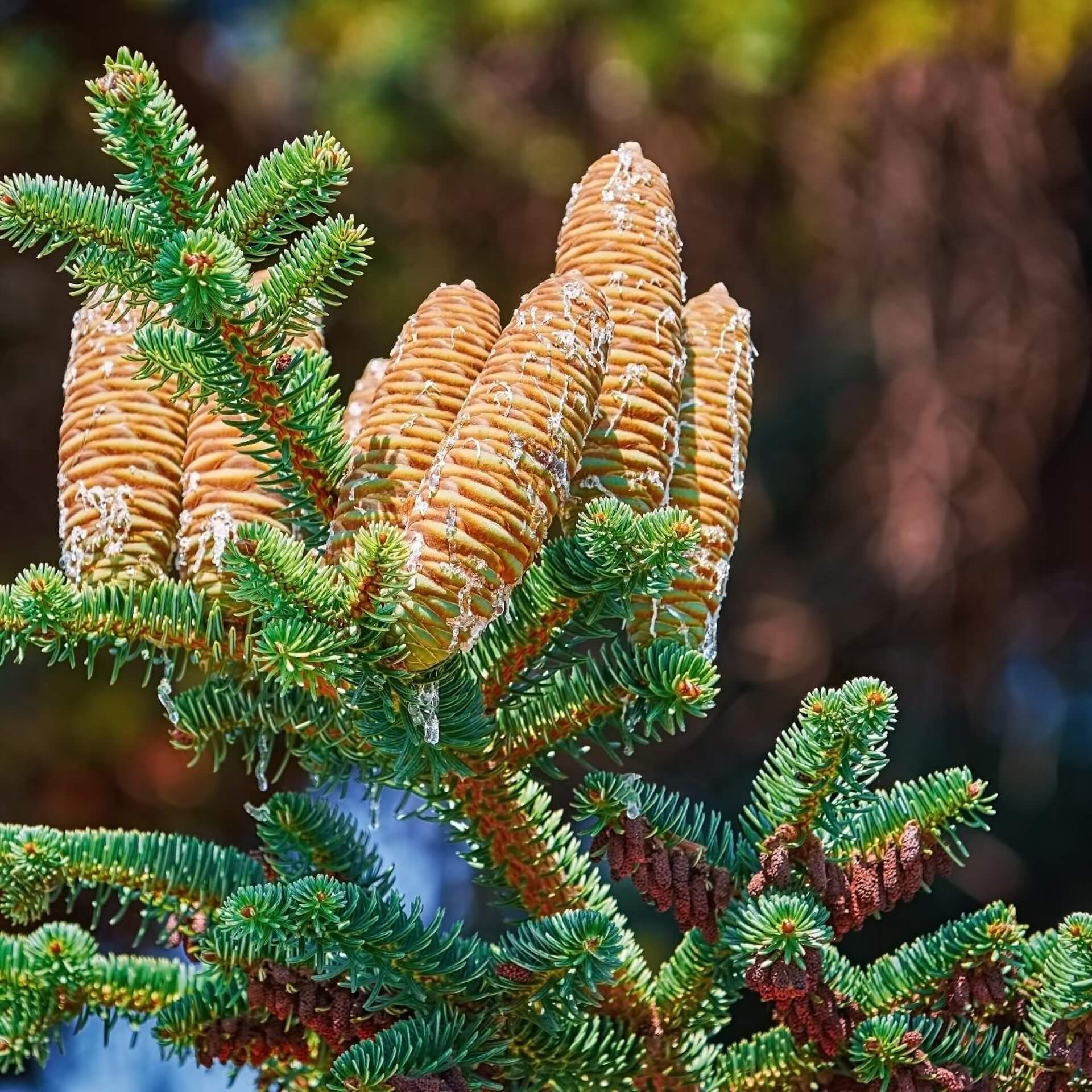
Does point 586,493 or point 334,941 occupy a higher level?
point 586,493

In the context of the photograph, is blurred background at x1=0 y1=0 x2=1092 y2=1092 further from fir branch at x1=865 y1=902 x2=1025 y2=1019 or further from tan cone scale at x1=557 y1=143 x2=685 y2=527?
fir branch at x1=865 y1=902 x2=1025 y2=1019

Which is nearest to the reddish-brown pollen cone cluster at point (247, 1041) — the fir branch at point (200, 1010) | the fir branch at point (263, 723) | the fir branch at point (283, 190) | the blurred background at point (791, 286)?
the fir branch at point (200, 1010)

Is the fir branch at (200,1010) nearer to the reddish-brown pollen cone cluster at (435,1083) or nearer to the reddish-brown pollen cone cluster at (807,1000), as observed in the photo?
the reddish-brown pollen cone cluster at (435,1083)

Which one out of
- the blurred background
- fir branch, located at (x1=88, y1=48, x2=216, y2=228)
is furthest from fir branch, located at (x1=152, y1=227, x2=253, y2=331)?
the blurred background

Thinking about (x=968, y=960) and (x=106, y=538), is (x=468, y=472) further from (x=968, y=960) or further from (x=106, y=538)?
(x=968, y=960)

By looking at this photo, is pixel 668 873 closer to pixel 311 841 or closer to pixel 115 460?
pixel 311 841

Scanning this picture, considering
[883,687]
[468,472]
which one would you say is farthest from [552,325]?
[883,687]
